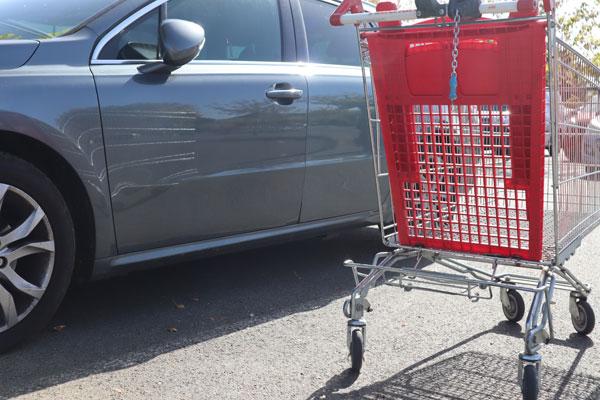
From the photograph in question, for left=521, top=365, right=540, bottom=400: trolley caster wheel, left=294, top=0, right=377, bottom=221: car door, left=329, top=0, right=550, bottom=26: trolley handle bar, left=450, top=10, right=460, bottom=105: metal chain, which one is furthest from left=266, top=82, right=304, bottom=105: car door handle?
left=521, top=365, right=540, bottom=400: trolley caster wheel

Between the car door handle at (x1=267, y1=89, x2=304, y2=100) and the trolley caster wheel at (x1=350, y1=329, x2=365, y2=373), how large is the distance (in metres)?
1.47

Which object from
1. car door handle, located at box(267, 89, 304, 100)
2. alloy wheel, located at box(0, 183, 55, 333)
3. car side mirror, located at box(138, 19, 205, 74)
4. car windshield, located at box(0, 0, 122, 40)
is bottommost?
alloy wheel, located at box(0, 183, 55, 333)

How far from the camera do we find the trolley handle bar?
255 centimetres

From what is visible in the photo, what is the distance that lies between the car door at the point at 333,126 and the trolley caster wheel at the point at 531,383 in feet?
6.19

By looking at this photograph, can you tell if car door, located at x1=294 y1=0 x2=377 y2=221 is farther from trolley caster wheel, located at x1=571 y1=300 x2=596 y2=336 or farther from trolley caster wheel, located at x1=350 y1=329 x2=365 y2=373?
trolley caster wheel, located at x1=571 y1=300 x2=596 y2=336

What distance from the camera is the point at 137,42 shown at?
3729 millimetres

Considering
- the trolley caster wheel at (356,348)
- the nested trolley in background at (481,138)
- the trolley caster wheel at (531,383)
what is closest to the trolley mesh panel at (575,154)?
the nested trolley in background at (481,138)

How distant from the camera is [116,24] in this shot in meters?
3.65

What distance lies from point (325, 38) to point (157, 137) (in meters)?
1.52

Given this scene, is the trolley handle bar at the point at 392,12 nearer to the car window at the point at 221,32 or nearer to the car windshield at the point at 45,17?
the car window at the point at 221,32

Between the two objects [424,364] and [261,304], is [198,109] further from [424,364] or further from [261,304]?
[424,364]

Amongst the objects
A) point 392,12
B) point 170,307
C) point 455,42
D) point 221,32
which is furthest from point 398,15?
point 170,307

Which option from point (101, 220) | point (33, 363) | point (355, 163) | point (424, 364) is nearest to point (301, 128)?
point (355, 163)

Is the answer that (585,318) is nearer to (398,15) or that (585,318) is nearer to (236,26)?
(398,15)
